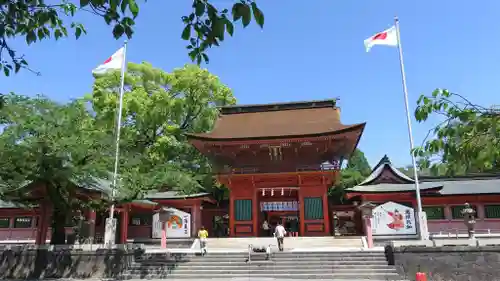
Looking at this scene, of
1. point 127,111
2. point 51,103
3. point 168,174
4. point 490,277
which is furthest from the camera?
point 127,111

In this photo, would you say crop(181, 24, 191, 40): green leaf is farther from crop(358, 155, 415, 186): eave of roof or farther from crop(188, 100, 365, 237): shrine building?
crop(358, 155, 415, 186): eave of roof

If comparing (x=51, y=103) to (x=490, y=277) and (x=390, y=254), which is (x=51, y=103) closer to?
(x=390, y=254)

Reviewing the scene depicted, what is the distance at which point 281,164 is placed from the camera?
27.6 m

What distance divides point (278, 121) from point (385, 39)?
35.3 feet

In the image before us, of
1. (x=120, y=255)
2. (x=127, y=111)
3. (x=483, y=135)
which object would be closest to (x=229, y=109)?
(x=127, y=111)

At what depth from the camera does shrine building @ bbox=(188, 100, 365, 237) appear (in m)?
25.6

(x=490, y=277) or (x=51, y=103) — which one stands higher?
(x=51, y=103)

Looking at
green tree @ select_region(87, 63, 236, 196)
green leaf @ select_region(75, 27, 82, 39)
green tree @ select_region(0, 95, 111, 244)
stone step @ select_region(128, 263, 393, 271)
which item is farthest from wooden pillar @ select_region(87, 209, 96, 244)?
green leaf @ select_region(75, 27, 82, 39)

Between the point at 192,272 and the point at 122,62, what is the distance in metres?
12.0

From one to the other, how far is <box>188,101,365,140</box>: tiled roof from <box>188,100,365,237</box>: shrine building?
6 cm

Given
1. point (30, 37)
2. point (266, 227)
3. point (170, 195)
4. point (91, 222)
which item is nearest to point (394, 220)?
point (266, 227)

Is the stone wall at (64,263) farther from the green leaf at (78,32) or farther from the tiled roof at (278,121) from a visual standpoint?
the green leaf at (78,32)

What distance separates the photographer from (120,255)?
57.3ft

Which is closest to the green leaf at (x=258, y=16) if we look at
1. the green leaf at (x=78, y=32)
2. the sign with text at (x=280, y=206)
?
the green leaf at (x=78, y=32)
